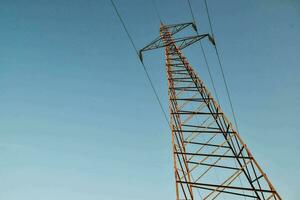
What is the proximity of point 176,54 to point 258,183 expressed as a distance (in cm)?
728

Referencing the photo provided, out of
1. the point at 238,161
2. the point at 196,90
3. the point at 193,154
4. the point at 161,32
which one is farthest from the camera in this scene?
the point at 161,32

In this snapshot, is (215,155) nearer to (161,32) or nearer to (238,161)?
(238,161)

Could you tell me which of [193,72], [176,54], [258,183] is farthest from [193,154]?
[176,54]

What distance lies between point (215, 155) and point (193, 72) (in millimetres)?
3989

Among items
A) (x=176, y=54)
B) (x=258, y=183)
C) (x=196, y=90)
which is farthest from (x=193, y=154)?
(x=176, y=54)

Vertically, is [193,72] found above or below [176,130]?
above

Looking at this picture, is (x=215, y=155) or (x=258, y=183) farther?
(x=215, y=155)

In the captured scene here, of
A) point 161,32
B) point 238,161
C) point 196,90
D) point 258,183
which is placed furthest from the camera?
point 161,32

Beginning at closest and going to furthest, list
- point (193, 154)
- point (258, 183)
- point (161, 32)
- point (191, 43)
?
point (258, 183)
point (193, 154)
point (191, 43)
point (161, 32)

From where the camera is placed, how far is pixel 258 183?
7.61m

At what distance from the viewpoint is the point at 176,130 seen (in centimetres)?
966

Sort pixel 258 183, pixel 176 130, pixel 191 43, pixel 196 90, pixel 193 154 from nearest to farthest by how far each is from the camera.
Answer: pixel 258 183, pixel 193 154, pixel 176 130, pixel 196 90, pixel 191 43

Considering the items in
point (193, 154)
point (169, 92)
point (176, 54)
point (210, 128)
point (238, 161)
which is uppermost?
point (176, 54)

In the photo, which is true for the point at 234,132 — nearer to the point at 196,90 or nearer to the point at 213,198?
the point at 213,198
